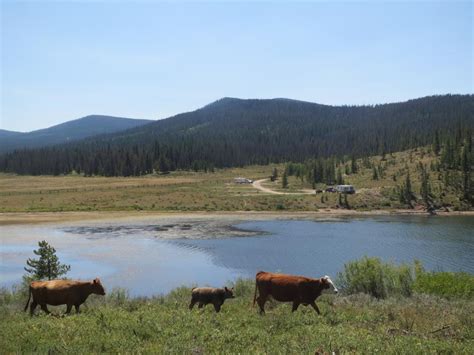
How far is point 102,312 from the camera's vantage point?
17.1 metres

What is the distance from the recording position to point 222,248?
5400 centimetres

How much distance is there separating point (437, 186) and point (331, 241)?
5829 centimetres

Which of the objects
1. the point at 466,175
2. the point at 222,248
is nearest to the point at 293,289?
the point at 222,248

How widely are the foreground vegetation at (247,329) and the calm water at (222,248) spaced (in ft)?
50.1

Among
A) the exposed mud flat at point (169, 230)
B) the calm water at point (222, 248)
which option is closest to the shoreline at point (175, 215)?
the calm water at point (222, 248)

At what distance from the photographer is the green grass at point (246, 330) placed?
42.2ft

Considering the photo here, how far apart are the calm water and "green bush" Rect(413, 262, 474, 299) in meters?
11.5

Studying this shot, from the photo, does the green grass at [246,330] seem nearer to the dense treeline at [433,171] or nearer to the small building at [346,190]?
the dense treeline at [433,171]

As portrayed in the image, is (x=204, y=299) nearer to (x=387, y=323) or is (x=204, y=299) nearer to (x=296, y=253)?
(x=387, y=323)

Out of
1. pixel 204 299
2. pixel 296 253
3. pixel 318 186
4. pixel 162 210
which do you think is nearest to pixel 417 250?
pixel 296 253

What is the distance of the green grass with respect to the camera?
12867mm

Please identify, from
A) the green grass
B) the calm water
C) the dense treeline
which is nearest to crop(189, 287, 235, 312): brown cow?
the green grass

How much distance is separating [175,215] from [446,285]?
66.6 meters

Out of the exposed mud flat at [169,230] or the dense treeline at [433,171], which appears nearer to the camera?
the exposed mud flat at [169,230]
